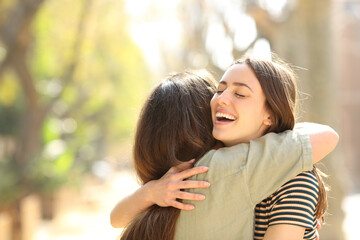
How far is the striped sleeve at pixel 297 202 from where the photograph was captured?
1938mm

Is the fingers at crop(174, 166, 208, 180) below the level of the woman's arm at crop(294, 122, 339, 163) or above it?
above

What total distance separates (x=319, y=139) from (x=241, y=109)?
15.3 inches

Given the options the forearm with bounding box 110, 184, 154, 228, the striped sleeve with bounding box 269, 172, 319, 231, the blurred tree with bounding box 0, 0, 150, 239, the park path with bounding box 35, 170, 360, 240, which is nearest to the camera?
the striped sleeve with bounding box 269, 172, 319, 231

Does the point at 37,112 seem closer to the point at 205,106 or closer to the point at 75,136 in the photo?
the point at 75,136

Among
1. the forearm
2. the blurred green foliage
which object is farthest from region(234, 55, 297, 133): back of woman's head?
the blurred green foliage

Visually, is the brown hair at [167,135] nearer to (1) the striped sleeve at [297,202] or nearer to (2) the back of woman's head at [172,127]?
(2) the back of woman's head at [172,127]

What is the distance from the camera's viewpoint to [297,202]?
1.96 metres

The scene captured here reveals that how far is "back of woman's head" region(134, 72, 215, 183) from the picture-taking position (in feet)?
7.39

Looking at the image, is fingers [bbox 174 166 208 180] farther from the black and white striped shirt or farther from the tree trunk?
the tree trunk

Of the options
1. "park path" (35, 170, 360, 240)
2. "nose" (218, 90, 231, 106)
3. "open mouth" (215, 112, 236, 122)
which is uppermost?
"nose" (218, 90, 231, 106)

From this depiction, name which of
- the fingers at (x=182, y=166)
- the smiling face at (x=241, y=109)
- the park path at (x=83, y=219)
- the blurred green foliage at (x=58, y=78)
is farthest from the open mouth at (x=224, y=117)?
the park path at (x=83, y=219)

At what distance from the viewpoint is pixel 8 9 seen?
10.9 meters

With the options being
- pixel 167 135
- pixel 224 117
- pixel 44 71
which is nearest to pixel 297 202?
pixel 224 117

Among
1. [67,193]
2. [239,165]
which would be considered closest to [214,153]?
[239,165]
